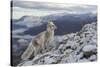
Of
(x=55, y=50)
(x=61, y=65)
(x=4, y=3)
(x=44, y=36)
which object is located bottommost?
(x=61, y=65)

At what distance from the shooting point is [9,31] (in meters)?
2.14

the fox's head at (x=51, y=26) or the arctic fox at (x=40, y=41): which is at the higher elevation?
the fox's head at (x=51, y=26)

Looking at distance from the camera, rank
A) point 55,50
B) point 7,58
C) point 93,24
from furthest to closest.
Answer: point 93,24 < point 55,50 < point 7,58

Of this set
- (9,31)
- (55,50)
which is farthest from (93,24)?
(9,31)

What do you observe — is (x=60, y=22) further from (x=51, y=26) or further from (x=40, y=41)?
(x=40, y=41)

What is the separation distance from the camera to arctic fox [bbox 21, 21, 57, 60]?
→ 219 cm

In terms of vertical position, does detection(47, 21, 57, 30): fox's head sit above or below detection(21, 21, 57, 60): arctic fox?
above

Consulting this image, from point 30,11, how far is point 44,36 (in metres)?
0.30

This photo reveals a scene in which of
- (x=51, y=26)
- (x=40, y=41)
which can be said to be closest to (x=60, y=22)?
(x=51, y=26)

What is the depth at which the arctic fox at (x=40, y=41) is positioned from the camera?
7.18 ft

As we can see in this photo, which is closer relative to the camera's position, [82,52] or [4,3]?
[4,3]

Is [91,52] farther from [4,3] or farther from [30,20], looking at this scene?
[4,3]

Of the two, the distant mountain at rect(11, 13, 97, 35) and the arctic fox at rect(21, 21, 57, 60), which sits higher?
the distant mountain at rect(11, 13, 97, 35)

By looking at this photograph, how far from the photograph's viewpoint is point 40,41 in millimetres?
2230
